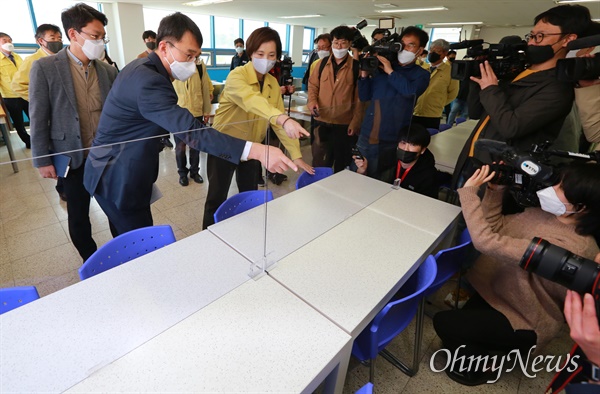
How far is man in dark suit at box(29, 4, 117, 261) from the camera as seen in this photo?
1.55 metres

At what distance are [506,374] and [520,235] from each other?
2.45ft

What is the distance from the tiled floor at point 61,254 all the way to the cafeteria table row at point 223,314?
49 centimetres

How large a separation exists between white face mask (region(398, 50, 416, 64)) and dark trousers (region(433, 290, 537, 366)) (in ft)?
5.57

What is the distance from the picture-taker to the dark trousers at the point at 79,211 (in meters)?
1.52

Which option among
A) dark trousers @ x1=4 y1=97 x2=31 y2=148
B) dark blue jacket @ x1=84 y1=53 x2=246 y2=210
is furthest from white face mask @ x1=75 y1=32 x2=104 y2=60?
dark trousers @ x1=4 y1=97 x2=31 y2=148

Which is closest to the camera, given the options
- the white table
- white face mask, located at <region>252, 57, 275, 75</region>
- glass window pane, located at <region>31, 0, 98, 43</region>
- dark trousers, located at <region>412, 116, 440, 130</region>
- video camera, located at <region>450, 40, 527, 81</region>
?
video camera, located at <region>450, 40, 527, 81</region>

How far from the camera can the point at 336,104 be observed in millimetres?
2695

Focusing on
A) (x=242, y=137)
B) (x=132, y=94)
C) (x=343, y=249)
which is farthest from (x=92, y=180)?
(x=343, y=249)

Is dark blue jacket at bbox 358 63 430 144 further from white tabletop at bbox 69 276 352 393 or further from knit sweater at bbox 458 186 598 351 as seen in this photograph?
white tabletop at bbox 69 276 352 393

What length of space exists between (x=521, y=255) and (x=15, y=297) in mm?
1772

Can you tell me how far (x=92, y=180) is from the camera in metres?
1.46

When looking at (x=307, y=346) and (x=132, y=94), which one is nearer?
(x=307, y=346)

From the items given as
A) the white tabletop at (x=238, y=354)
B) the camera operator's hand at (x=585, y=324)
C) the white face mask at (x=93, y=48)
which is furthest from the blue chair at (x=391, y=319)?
the white face mask at (x=93, y=48)

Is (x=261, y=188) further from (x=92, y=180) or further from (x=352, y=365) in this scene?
(x=352, y=365)
